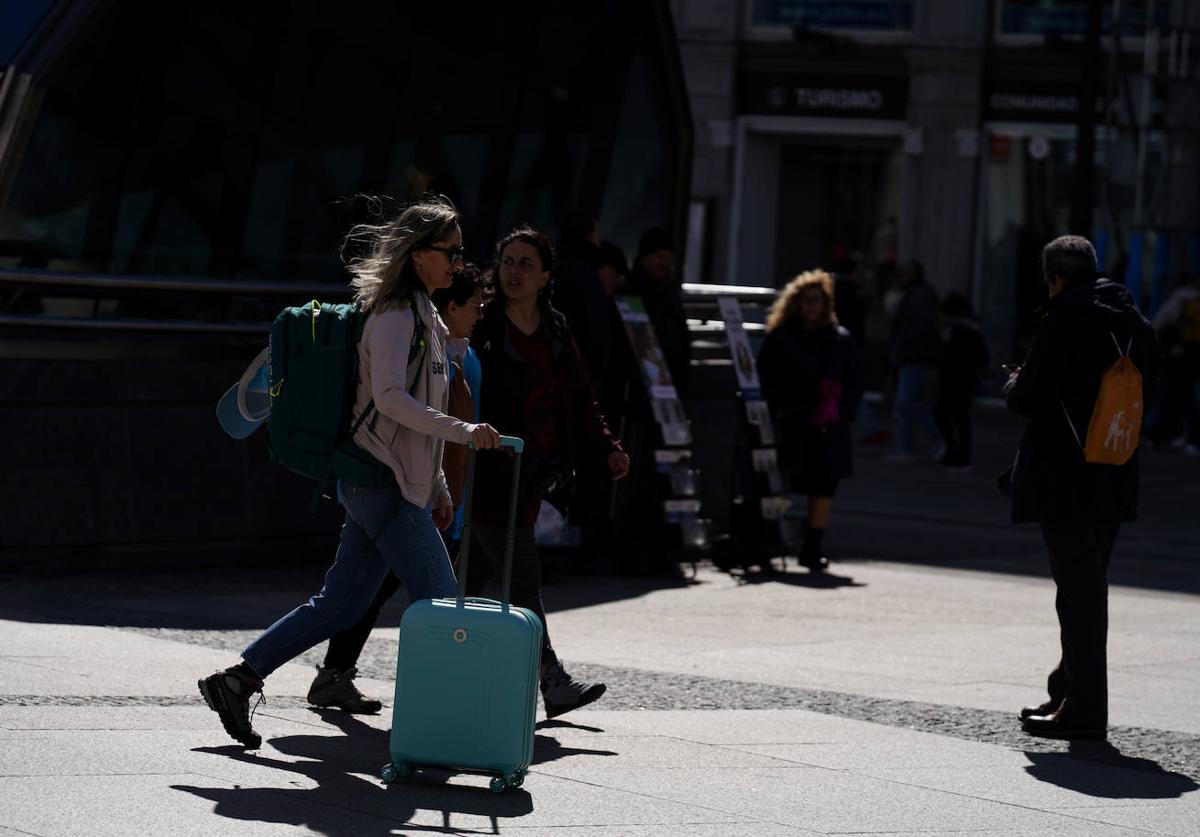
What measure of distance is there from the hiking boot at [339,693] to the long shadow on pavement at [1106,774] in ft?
7.00

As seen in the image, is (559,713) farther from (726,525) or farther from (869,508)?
(869,508)

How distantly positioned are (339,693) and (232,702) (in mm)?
898

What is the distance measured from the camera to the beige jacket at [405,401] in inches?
250

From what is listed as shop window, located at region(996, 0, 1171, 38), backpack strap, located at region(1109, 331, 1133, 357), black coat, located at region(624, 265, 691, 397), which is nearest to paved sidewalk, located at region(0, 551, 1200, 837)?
backpack strap, located at region(1109, 331, 1133, 357)

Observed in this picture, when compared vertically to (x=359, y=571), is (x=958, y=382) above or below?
above

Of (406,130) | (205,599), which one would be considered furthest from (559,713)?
(406,130)

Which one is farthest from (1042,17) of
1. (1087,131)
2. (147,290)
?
(147,290)

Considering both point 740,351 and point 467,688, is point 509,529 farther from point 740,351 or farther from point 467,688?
point 740,351

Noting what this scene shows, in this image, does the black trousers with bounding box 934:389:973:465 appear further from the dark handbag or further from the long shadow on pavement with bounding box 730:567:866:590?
the dark handbag

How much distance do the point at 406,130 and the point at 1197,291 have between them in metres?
12.3

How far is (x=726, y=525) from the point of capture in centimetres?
1330

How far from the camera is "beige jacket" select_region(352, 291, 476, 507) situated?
635 cm

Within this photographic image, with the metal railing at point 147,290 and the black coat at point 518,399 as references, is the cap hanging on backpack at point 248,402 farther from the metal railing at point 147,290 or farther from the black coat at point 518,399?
the metal railing at point 147,290

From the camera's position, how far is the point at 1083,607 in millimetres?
7852
